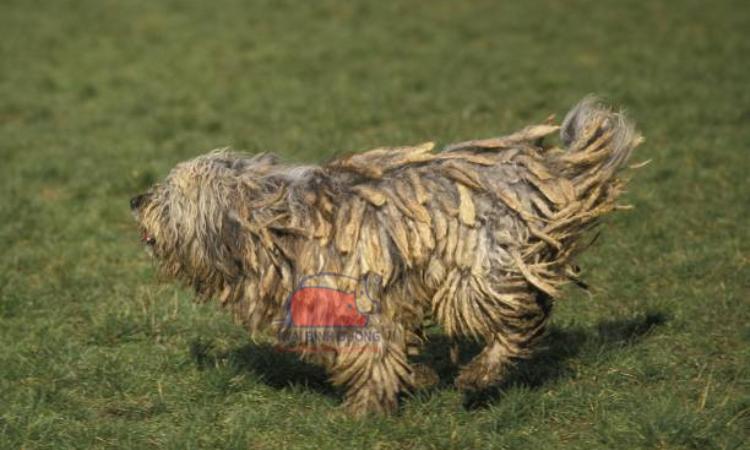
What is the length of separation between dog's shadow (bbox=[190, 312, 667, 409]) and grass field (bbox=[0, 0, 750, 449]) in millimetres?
20

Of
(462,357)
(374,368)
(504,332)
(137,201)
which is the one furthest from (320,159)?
(504,332)

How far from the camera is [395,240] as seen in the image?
5.32m

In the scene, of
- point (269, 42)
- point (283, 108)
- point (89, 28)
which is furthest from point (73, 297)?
point (89, 28)

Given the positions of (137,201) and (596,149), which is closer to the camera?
(596,149)

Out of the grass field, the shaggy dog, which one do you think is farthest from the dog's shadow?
the shaggy dog

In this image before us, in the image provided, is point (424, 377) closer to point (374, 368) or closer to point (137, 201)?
point (374, 368)

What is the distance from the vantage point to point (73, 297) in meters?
7.59

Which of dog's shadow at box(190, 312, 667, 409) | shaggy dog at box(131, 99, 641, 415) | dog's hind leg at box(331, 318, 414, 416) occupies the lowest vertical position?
dog's shadow at box(190, 312, 667, 409)

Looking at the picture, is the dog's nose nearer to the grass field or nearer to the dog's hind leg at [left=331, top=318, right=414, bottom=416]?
the grass field

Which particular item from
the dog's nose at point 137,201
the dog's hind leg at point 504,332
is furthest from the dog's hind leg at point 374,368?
the dog's nose at point 137,201

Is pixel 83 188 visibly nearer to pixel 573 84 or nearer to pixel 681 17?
pixel 573 84

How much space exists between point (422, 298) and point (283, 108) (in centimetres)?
682

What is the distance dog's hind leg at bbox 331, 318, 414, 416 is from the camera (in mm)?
5449

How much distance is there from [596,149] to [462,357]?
1.68 meters
